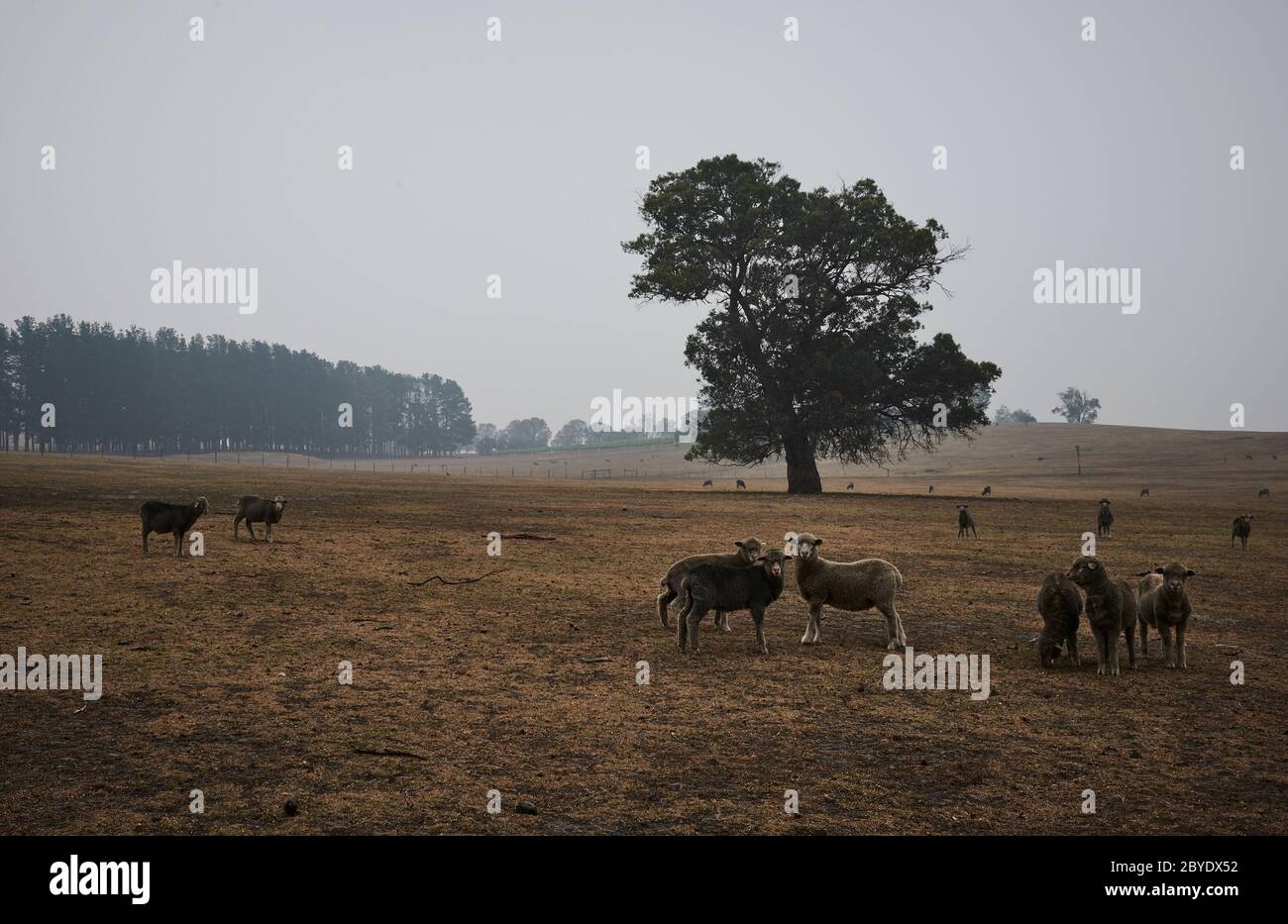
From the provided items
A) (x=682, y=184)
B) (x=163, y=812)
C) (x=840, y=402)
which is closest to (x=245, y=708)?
(x=163, y=812)

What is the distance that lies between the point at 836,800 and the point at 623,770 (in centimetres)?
167

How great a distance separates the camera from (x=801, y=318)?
52969 mm

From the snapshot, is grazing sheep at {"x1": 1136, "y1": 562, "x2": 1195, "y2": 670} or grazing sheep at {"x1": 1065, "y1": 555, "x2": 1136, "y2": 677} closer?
grazing sheep at {"x1": 1065, "y1": 555, "x2": 1136, "y2": 677}

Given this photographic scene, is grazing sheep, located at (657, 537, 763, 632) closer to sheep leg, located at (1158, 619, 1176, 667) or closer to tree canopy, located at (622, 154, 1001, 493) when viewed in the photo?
sheep leg, located at (1158, 619, 1176, 667)

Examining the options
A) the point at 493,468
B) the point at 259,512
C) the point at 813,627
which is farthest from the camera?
the point at 493,468

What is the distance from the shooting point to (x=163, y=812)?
6.17 meters

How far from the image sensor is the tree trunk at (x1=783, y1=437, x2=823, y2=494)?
172 feet

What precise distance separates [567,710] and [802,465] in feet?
149

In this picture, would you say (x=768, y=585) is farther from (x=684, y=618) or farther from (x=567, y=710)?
(x=567, y=710)

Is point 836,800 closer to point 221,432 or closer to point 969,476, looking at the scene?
point 969,476

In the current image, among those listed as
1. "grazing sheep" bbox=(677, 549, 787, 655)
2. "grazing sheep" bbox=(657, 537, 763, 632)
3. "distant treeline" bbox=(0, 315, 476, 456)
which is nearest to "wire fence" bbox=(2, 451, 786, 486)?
"distant treeline" bbox=(0, 315, 476, 456)

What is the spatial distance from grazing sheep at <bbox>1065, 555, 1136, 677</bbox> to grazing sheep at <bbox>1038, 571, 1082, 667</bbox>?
0.18 m

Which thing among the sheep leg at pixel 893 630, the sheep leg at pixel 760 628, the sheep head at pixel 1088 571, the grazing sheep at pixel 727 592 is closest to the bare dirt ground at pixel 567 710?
the sheep leg at pixel 760 628

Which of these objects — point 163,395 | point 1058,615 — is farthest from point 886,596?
point 163,395
